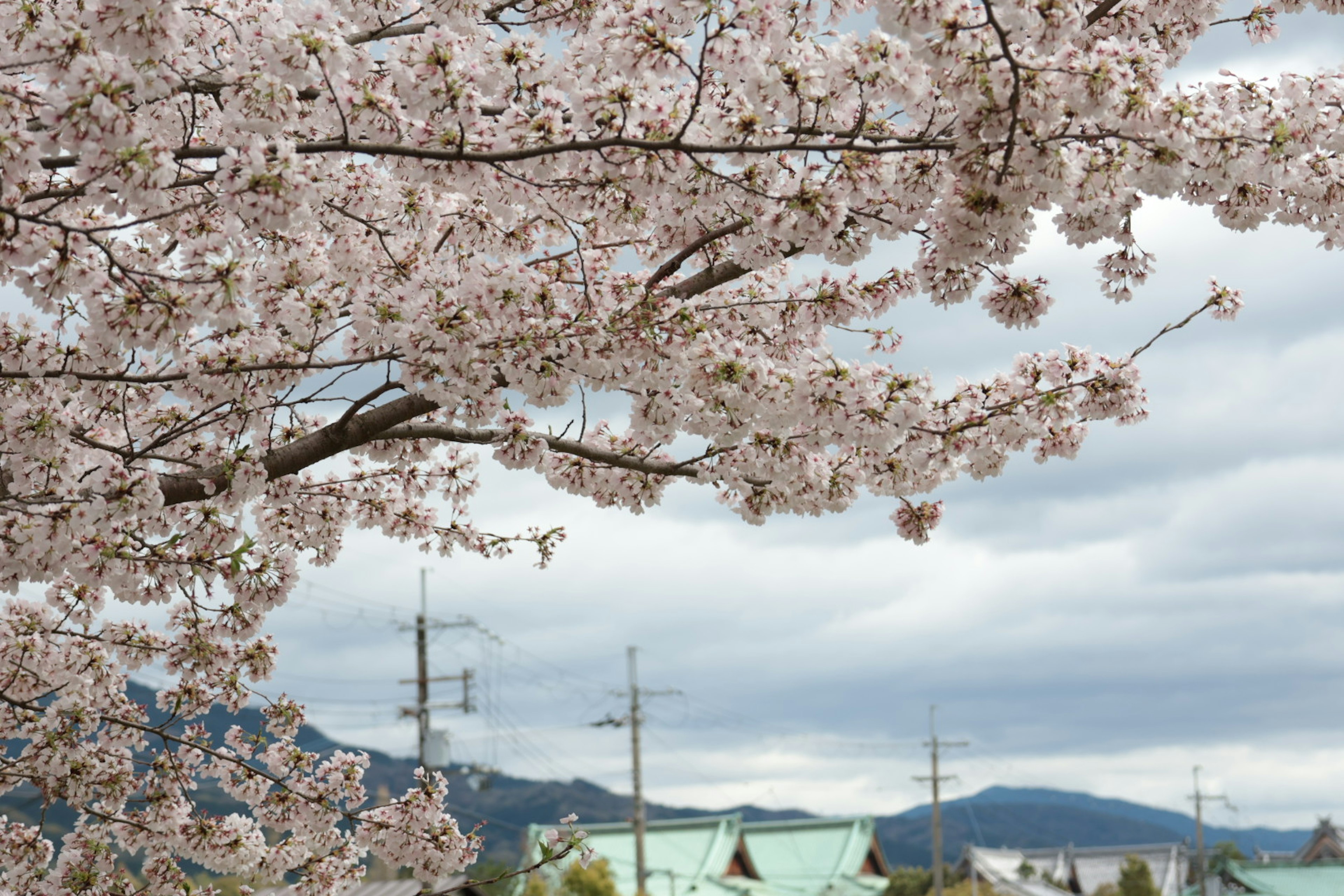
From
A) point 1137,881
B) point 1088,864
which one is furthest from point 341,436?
point 1088,864

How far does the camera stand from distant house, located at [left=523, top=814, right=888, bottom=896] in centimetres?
4919

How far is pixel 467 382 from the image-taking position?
5.74 meters

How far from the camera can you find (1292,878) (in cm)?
5219

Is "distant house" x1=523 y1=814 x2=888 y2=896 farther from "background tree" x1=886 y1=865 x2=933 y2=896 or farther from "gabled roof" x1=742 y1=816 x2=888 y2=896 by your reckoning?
"background tree" x1=886 y1=865 x2=933 y2=896

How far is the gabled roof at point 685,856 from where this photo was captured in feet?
159

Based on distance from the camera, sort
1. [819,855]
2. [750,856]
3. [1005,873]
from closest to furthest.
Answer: [750,856] < [819,855] < [1005,873]

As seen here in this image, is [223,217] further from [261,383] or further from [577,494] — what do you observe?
[577,494]

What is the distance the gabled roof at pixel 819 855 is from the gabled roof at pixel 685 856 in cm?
164

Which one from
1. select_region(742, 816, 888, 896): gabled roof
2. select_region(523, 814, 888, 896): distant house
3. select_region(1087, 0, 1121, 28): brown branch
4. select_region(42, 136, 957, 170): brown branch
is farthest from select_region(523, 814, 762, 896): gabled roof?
select_region(1087, 0, 1121, 28): brown branch

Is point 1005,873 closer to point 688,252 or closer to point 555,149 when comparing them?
point 688,252

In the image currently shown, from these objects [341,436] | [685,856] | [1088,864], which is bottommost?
[1088,864]

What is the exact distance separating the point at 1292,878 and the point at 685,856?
25.7m

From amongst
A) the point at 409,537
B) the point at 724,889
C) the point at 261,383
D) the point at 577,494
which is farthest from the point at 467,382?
the point at 724,889

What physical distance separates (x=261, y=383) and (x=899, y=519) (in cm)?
382
